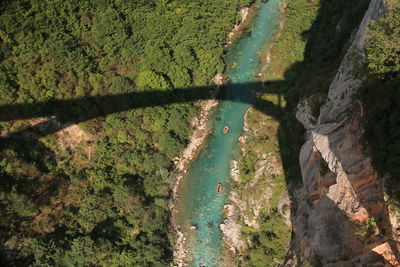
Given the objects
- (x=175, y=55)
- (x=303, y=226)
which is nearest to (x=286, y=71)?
(x=175, y=55)

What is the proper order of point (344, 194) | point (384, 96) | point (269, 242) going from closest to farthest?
point (384, 96) < point (344, 194) < point (269, 242)

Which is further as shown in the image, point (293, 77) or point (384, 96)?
point (293, 77)

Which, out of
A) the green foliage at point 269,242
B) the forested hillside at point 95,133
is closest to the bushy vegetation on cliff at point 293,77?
the green foliage at point 269,242

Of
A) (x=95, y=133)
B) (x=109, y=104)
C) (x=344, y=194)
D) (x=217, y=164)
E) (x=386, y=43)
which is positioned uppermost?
(x=109, y=104)

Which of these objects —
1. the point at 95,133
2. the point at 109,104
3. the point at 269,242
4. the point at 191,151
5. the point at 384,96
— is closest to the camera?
the point at 384,96

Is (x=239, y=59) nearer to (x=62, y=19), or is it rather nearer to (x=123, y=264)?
(x=62, y=19)

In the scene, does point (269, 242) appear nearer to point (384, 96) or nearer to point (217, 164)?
point (217, 164)

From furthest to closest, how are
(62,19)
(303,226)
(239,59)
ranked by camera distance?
(239,59)
(62,19)
(303,226)

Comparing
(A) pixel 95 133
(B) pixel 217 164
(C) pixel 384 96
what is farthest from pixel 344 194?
(A) pixel 95 133
